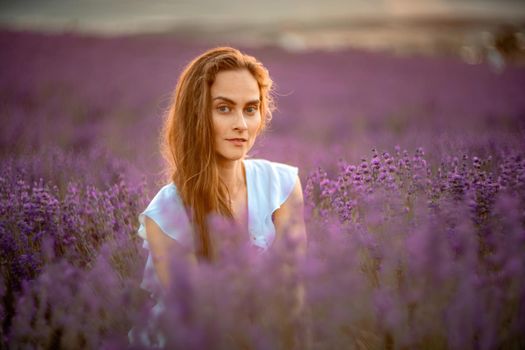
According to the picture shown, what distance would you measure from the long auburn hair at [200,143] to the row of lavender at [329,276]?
40 cm

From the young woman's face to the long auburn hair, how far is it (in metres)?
0.03

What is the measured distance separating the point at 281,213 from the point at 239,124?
20.8 inches

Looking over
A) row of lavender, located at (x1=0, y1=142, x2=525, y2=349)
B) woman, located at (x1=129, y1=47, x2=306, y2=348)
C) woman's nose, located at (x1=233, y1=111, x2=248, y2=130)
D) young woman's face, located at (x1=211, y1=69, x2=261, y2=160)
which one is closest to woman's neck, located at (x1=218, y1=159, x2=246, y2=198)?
woman, located at (x1=129, y1=47, x2=306, y2=348)

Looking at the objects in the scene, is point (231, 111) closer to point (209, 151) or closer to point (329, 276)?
point (209, 151)

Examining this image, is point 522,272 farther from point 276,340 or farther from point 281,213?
point 281,213

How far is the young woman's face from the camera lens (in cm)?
191

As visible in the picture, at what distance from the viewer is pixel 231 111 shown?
1.95m

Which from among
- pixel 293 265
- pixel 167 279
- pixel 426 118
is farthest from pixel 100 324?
pixel 426 118

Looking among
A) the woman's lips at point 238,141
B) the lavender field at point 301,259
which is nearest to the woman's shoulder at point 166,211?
the lavender field at point 301,259

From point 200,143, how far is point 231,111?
0.20 metres

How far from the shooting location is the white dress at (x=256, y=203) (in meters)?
1.79

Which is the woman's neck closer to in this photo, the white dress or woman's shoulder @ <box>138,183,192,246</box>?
the white dress

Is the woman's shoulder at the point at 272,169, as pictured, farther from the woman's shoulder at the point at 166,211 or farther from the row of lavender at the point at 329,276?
the woman's shoulder at the point at 166,211

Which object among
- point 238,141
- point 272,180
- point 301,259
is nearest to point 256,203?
point 272,180
